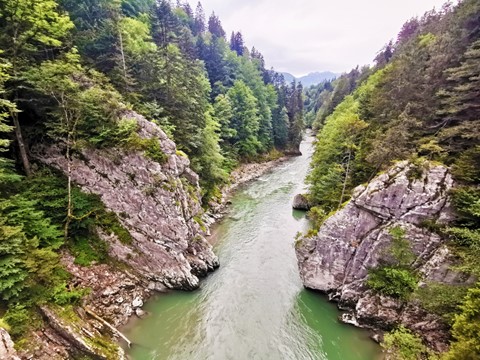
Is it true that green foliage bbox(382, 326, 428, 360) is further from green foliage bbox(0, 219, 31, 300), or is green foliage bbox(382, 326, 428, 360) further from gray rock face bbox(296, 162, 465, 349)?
green foliage bbox(0, 219, 31, 300)

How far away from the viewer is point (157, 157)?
18062 mm

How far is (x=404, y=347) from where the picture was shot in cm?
1224

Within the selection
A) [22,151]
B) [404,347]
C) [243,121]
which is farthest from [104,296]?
[243,121]

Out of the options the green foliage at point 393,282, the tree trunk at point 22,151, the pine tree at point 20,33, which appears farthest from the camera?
the tree trunk at point 22,151

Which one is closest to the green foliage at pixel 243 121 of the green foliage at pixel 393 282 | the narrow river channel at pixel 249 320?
the narrow river channel at pixel 249 320

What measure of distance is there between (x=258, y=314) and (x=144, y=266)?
815 centimetres

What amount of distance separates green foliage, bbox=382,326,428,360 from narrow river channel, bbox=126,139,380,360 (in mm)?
1210

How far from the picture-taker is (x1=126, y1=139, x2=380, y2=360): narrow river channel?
44.4 ft

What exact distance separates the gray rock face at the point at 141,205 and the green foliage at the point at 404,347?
11870 millimetres

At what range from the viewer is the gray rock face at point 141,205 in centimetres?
1716

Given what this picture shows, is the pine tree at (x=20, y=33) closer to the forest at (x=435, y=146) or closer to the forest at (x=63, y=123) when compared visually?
the forest at (x=63, y=123)

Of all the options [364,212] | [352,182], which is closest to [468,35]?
[352,182]

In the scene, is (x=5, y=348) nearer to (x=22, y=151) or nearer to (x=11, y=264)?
(x=11, y=264)

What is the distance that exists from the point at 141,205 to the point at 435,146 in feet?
61.9
